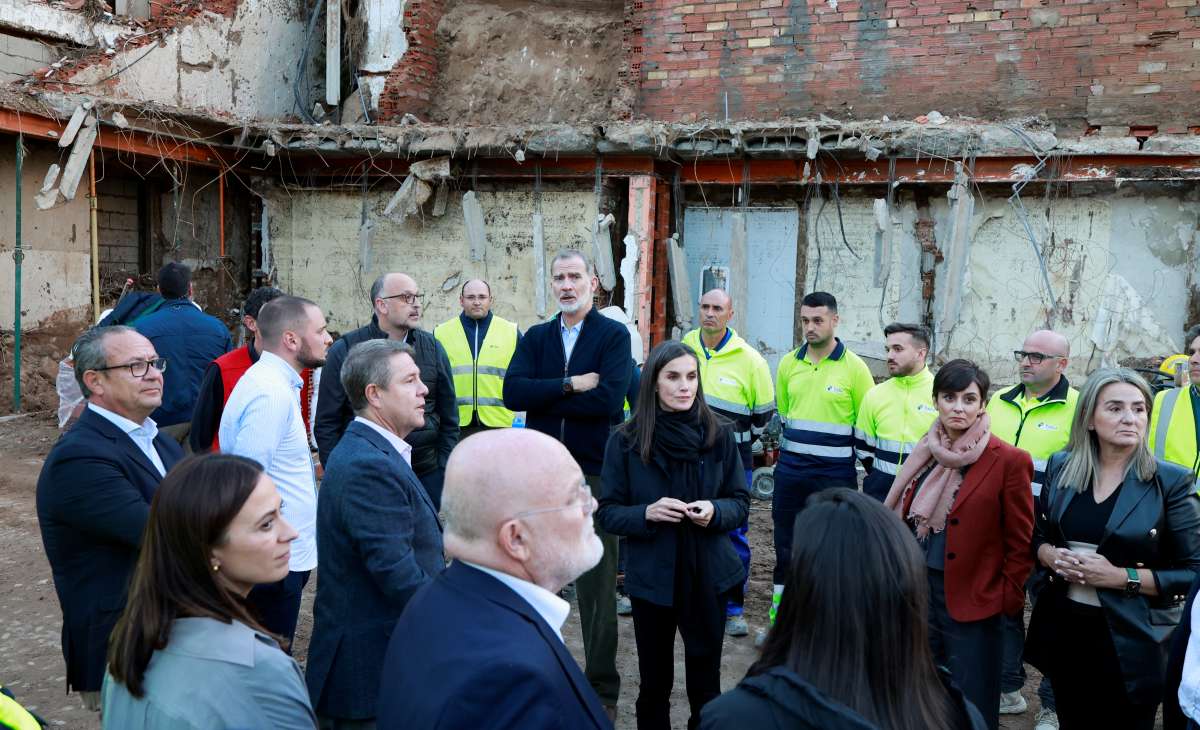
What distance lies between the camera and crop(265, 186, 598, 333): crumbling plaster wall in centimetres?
1112

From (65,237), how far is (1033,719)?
37.3 feet

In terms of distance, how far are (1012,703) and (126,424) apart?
4.35 meters

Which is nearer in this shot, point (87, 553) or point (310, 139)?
point (87, 553)

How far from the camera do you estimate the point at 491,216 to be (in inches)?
448

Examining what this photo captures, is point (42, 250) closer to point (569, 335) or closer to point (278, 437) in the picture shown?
point (569, 335)

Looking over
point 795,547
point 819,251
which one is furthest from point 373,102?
point 795,547

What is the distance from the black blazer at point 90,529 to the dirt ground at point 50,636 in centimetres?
156

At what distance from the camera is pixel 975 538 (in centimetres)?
384

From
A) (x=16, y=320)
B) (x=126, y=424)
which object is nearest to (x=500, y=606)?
(x=126, y=424)

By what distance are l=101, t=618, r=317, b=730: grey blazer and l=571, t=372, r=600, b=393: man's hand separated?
2.83 meters

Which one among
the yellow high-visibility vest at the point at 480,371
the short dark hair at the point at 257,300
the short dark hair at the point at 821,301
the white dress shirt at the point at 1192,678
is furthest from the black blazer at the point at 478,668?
the yellow high-visibility vest at the point at 480,371

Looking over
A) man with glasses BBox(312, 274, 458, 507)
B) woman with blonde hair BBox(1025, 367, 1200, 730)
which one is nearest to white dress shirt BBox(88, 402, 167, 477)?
man with glasses BBox(312, 274, 458, 507)

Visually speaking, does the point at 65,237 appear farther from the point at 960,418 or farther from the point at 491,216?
the point at 960,418

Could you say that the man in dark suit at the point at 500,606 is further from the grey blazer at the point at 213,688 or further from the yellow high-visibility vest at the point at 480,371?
the yellow high-visibility vest at the point at 480,371
